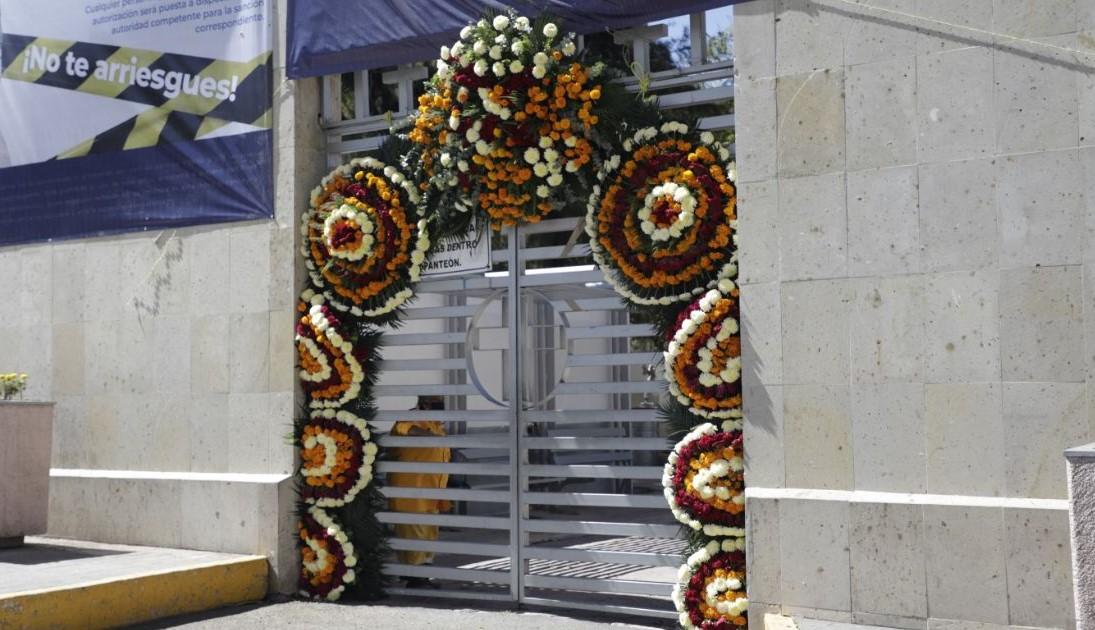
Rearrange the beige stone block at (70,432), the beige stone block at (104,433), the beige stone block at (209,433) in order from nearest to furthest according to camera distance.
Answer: the beige stone block at (209,433)
the beige stone block at (104,433)
the beige stone block at (70,432)

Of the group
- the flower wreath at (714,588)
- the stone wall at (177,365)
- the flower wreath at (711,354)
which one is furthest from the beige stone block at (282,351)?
the flower wreath at (714,588)

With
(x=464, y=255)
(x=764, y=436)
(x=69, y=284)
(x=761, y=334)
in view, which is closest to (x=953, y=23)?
(x=761, y=334)

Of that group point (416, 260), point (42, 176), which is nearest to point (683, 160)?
point (416, 260)

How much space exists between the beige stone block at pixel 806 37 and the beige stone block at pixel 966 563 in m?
2.76

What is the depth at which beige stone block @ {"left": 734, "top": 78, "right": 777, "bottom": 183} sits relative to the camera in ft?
26.2

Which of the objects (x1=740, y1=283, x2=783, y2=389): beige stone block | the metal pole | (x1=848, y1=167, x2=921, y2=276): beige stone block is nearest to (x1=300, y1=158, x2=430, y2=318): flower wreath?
the metal pole

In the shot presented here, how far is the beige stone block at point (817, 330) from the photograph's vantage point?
7.66m

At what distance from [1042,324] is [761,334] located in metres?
1.67

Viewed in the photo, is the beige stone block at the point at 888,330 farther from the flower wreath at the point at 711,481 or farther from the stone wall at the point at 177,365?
the stone wall at the point at 177,365

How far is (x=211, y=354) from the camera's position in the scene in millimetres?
10602

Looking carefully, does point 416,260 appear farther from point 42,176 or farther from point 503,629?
point 42,176

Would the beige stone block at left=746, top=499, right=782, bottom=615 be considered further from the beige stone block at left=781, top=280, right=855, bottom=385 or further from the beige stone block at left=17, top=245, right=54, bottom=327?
the beige stone block at left=17, top=245, right=54, bottom=327

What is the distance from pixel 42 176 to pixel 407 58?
4.15 m

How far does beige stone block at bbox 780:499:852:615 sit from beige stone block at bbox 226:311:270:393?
4.56 meters
